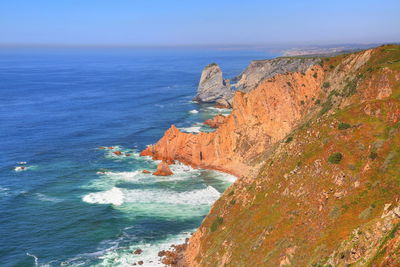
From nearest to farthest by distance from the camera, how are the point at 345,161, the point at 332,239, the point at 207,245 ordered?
the point at 332,239
the point at 345,161
the point at 207,245

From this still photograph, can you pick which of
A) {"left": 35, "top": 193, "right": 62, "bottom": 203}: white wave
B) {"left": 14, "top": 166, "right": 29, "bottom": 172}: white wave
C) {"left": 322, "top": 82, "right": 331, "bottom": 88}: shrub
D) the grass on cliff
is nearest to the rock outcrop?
{"left": 322, "top": 82, "right": 331, "bottom": 88}: shrub

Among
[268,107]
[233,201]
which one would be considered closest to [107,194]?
[233,201]

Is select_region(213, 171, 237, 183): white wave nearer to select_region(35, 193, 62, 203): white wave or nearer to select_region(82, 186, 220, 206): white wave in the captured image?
select_region(82, 186, 220, 206): white wave

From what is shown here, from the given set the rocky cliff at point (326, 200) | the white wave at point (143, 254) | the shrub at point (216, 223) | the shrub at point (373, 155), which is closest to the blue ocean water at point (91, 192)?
the white wave at point (143, 254)

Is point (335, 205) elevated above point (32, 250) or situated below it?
above

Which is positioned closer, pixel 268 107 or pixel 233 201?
pixel 233 201

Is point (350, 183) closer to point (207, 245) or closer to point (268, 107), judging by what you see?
point (207, 245)
